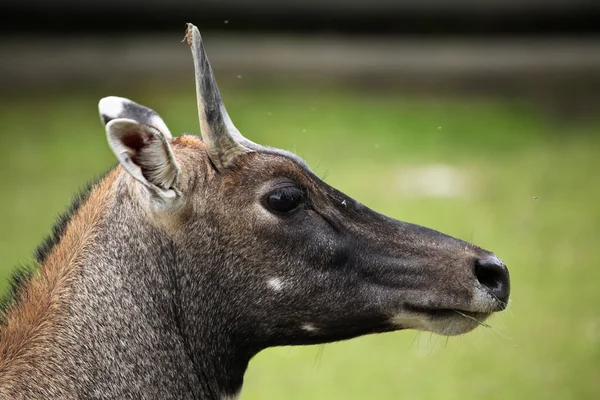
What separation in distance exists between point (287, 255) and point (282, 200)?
0.31 m

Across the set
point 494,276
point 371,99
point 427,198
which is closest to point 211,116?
point 494,276

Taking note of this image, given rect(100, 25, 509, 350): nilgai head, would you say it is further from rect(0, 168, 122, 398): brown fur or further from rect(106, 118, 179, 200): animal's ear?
rect(0, 168, 122, 398): brown fur

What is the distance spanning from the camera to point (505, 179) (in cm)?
1755

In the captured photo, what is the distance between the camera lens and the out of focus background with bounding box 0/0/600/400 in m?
16.0

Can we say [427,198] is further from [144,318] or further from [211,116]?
[144,318]

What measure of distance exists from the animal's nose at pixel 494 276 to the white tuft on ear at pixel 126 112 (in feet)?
6.48

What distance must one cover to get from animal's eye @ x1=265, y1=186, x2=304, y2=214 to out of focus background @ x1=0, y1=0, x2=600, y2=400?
849cm

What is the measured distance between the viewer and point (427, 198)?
1644 centimetres

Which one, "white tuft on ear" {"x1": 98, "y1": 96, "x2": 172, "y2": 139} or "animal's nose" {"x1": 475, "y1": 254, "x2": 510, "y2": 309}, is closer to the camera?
"animal's nose" {"x1": 475, "y1": 254, "x2": 510, "y2": 309}

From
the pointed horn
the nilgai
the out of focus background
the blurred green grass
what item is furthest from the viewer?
the out of focus background

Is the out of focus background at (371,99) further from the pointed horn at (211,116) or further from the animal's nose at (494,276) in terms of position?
the pointed horn at (211,116)

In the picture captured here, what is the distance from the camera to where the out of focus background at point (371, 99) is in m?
16.0

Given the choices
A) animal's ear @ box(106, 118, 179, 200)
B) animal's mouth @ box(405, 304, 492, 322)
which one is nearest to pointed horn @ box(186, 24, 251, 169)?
animal's ear @ box(106, 118, 179, 200)

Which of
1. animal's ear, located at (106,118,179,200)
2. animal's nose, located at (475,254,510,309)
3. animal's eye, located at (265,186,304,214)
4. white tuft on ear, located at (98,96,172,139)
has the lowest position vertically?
animal's nose, located at (475,254,510,309)
